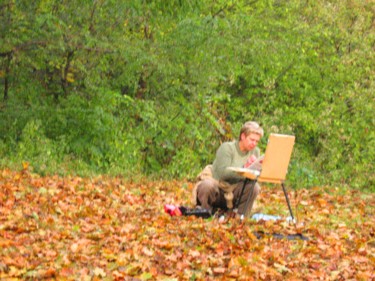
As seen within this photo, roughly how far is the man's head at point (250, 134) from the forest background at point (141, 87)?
4.55 m

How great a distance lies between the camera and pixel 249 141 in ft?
36.1

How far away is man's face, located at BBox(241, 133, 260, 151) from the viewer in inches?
432

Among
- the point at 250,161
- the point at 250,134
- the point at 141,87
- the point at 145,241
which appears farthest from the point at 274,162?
the point at 141,87

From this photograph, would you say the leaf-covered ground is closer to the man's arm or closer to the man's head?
the man's arm

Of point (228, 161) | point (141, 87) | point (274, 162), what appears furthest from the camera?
point (141, 87)

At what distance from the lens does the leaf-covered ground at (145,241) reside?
7668 millimetres

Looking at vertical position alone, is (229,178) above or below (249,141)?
below

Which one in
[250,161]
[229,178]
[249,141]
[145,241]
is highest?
[249,141]

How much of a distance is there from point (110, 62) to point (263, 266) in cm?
1025

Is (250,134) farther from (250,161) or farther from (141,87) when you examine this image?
(141,87)

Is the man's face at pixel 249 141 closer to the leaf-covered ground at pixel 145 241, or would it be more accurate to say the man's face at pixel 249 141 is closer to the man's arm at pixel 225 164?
the man's arm at pixel 225 164

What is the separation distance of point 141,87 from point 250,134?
8.10 metres

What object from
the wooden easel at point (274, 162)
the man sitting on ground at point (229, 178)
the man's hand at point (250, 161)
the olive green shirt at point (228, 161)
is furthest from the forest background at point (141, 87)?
the wooden easel at point (274, 162)

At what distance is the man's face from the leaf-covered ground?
3.21ft
